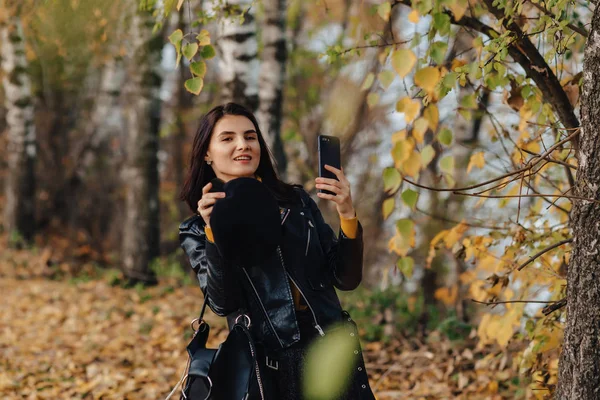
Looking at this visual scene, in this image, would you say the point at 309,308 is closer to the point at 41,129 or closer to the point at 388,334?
the point at 388,334

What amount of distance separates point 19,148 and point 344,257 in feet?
33.6

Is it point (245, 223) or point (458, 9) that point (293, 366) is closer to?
point (245, 223)

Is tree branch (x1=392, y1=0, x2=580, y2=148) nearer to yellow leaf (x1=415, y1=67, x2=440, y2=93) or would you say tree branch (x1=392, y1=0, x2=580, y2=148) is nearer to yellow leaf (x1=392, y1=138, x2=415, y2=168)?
yellow leaf (x1=392, y1=138, x2=415, y2=168)

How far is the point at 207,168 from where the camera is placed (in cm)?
304

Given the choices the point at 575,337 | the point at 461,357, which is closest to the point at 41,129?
the point at 461,357

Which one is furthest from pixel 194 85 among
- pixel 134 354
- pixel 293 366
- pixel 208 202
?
pixel 134 354

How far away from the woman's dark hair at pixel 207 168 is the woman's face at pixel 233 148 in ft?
0.10

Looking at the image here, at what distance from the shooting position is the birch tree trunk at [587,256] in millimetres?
2414

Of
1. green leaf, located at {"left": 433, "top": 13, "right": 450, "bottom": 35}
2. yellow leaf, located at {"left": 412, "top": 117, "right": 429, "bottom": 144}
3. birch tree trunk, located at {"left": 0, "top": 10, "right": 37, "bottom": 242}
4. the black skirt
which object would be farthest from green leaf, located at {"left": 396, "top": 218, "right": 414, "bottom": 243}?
birch tree trunk, located at {"left": 0, "top": 10, "right": 37, "bottom": 242}

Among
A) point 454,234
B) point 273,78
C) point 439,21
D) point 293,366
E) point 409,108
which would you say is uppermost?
point 273,78

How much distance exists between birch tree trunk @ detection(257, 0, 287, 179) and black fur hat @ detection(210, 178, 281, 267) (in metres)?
4.15

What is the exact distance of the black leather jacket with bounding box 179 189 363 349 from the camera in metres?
2.70

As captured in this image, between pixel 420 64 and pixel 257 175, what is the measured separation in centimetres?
89

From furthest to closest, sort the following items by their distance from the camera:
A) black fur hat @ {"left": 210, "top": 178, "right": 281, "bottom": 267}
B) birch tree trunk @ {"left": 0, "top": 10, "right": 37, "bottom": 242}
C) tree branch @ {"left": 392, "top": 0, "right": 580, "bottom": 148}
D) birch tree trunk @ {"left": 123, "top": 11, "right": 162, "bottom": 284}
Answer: birch tree trunk @ {"left": 0, "top": 10, "right": 37, "bottom": 242}
birch tree trunk @ {"left": 123, "top": 11, "right": 162, "bottom": 284}
tree branch @ {"left": 392, "top": 0, "right": 580, "bottom": 148}
black fur hat @ {"left": 210, "top": 178, "right": 281, "bottom": 267}
